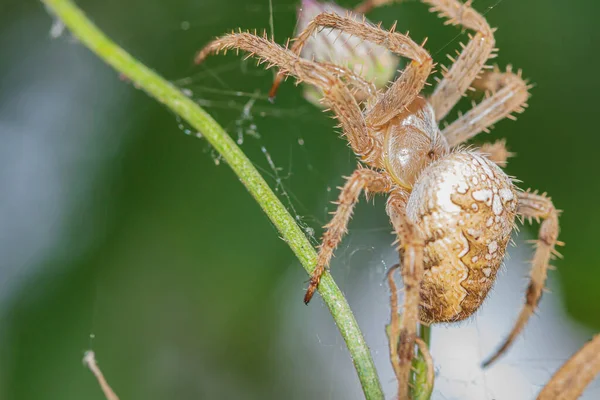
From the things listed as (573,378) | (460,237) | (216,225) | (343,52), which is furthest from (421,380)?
(216,225)

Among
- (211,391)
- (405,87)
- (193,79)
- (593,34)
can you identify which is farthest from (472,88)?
(211,391)

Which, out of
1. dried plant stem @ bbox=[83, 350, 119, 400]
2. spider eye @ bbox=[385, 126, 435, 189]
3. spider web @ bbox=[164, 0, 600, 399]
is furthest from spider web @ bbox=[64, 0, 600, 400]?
dried plant stem @ bbox=[83, 350, 119, 400]

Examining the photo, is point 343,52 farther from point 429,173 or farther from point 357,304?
point 357,304

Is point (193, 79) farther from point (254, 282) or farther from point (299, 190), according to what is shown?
point (254, 282)

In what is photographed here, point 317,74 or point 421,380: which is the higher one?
point 317,74

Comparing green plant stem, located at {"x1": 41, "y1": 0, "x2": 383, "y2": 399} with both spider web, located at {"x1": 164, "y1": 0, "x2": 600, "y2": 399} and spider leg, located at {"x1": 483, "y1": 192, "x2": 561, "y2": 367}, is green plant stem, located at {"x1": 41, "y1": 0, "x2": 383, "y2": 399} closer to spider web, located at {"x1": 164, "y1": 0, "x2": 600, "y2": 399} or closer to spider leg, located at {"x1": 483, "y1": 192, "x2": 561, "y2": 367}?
spider web, located at {"x1": 164, "y1": 0, "x2": 600, "y2": 399}
